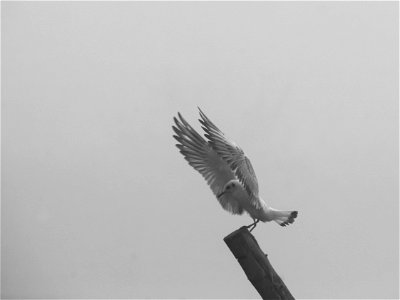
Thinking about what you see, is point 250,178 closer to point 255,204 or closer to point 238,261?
point 255,204

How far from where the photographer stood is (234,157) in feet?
28.6

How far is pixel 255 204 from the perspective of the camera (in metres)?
8.62

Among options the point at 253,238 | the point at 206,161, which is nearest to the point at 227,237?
the point at 253,238

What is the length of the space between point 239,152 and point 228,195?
28.1 inches

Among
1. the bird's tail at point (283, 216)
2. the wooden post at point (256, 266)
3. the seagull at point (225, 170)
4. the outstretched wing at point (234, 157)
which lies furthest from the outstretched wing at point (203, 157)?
the wooden post at point (256, 266)

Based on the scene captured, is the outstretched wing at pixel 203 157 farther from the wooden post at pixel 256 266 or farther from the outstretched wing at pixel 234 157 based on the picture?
the wooden post at pixel 256 266

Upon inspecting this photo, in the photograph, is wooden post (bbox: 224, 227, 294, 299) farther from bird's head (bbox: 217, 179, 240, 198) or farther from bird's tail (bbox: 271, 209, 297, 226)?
bird's head (bbox: 217, 179, 240, 198)

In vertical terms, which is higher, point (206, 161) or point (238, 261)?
point (206, 161)

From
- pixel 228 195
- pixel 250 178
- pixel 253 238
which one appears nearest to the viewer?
pixel 253 238

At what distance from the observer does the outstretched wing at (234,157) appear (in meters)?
8.52

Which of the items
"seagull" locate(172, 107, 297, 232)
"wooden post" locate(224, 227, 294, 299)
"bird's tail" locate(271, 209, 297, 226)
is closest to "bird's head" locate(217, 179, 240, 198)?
"seagull" locate(172, 107, 297, 232)

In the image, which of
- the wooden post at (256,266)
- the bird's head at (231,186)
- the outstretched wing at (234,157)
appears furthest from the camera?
the bird's head at (231,186)

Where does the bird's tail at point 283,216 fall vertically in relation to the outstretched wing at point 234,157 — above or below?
below

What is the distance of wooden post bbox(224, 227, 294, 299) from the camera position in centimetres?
565
